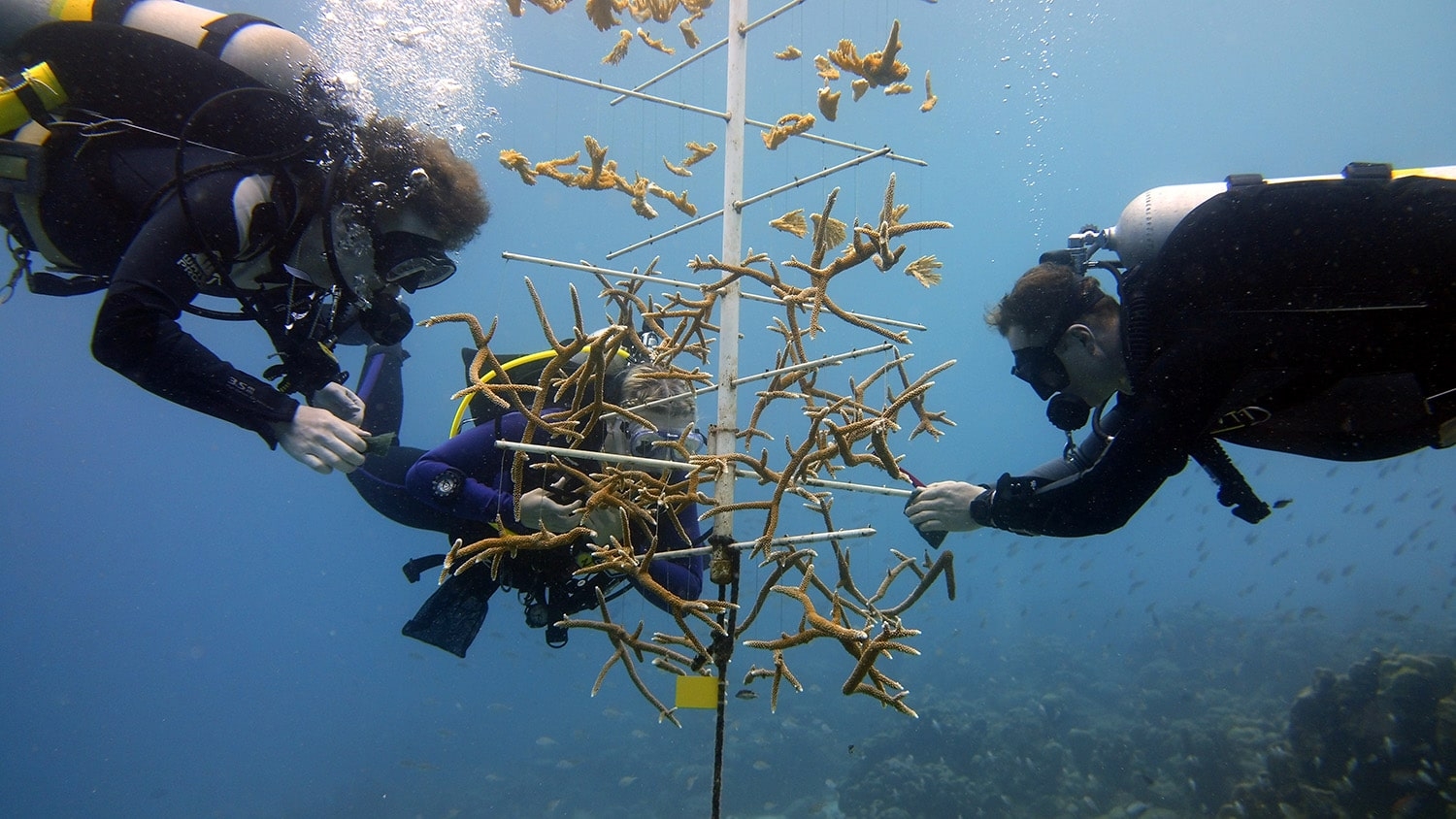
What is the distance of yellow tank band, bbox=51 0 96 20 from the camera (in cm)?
315

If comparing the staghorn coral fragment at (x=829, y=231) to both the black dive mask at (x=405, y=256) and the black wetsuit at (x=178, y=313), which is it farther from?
the black wetsuit at (x=178, y=313)

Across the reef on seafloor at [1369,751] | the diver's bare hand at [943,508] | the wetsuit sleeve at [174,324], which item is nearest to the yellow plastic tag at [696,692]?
the diver's bare hand at [943,508]

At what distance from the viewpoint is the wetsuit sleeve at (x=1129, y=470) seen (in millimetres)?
2691

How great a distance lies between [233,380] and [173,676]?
10760 centimetres

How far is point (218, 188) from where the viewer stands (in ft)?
9.24

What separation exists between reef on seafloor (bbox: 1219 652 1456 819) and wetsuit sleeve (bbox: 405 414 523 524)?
12.4 m

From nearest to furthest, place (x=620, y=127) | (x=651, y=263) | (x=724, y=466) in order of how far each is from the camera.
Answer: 1. (x=724, y=466)
2. (x=651, y=263)
3. (x=620, y=127)

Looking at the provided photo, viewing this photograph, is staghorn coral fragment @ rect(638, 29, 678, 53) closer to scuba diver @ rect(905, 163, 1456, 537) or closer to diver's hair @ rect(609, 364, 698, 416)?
diver's hair @ rect(609, 364, 698, 416)

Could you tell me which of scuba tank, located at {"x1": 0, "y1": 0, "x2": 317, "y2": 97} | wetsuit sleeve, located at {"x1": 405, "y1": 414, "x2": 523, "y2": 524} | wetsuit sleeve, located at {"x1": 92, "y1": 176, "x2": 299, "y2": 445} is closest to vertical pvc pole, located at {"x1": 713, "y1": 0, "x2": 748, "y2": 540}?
wetsuit sleeve, located at {"x1": 405, "y1": 414, "x2": 523, "y2": 524}

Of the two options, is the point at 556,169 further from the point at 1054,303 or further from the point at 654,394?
the point at 1054,303

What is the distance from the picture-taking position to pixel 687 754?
20641mm

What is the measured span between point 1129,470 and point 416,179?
3621mm

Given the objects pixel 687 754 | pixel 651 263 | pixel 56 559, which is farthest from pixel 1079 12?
pixel 56 559

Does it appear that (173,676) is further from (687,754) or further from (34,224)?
(34,224)
